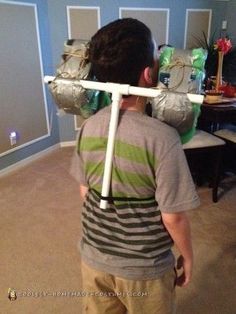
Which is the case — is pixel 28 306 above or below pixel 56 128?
below

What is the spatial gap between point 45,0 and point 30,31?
1.34ft

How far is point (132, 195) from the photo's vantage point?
76 centimetres

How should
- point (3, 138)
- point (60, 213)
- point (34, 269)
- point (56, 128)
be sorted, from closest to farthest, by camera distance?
1. point (34, 269)
2. point (60, 213)
3. point (3, 138)
4. point (56, 128)

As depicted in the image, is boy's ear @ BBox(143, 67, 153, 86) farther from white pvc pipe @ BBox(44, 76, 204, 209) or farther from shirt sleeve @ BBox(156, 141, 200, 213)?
shirt sleeve @ BBox(156, 141, 200, 213)

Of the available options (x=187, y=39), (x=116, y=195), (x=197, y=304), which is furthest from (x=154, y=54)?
(x=187, y=39)

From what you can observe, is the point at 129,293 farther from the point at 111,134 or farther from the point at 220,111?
the point at 220,111

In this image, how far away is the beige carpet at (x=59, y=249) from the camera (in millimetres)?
1551

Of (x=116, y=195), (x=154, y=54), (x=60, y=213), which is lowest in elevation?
(x=60, y=213)

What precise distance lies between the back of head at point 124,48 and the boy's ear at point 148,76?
0.6 inches

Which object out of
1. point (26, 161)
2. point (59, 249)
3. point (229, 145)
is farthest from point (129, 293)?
point (26, 161)

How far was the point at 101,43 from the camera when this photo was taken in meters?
0.67

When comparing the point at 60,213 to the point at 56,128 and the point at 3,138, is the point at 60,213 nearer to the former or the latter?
the point at 3,138

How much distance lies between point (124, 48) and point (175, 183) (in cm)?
34

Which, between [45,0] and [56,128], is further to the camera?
[56,128]
